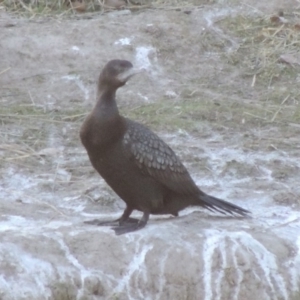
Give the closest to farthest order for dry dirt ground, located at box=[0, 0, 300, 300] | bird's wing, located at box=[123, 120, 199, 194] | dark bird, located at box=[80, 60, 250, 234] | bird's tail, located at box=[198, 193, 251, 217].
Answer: dry dirt ground, located at box=[0, 0, 300, 300] → dark bird, located at box=[80, 60, 250, 234] → bird's wing, located at box=[123, 120, 199, 194] → bird's tail, located at box=[198, 193, 251, 217]

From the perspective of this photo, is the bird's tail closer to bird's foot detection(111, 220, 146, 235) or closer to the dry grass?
bird's foot detection(111, 220, 146, 235)

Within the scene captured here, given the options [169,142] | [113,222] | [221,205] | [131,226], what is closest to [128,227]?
[131,226]

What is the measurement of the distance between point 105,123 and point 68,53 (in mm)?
3443

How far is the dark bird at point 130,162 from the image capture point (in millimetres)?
5023

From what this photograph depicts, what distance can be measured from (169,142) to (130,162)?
1898 millimetres

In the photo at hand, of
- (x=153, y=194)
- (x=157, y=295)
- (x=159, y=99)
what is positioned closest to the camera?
(x=157, y=295)

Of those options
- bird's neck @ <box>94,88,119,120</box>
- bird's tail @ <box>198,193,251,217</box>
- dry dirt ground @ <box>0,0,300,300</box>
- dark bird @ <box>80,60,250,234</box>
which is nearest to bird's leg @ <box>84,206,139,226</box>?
dark bird @ <box>80,60,250,234</box>

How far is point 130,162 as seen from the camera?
5.13 meters

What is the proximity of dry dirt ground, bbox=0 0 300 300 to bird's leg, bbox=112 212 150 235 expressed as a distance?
6 cm

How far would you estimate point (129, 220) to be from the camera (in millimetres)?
5398

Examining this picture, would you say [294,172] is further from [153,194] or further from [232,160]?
[153,194]

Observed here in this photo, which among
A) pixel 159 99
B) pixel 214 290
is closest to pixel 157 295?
pixel 214 290

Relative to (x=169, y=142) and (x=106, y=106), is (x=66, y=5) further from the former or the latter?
(x=106, y=106)

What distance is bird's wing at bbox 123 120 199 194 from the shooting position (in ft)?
16.9
